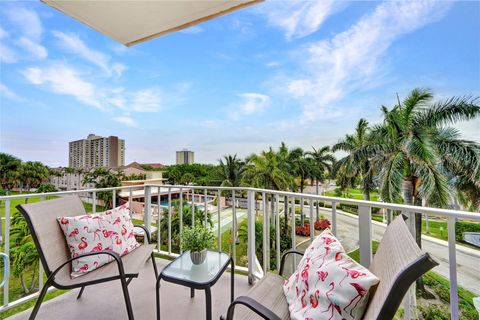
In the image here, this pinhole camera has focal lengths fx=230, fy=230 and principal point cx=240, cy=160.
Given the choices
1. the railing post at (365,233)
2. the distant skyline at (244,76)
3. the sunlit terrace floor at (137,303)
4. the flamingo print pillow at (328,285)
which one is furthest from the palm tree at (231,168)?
the flamingo print pillow at (328,285)

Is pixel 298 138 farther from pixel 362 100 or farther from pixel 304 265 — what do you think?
pixel 304 265

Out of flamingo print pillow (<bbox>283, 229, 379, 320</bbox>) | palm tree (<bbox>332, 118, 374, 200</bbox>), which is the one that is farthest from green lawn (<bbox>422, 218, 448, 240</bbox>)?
palm tree (<bbox>332, 118, 374, 200</bbox>)

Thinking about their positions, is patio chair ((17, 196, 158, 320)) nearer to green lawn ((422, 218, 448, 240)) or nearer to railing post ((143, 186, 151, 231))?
railing post ((143, 186, 151, 231))

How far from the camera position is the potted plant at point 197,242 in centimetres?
182

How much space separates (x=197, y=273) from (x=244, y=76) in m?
19.6

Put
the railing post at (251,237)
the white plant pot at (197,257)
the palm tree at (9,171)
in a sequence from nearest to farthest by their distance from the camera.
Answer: the white plant pot at (197,257) → the railing post at (251,237) → the palm tree at (9,171)

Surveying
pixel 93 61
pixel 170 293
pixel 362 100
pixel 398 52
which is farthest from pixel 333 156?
pixel 170 293

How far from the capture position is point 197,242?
1.85m

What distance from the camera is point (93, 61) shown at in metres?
9.23

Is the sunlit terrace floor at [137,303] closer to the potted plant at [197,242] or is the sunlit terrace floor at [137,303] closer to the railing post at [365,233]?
the potted plant at [197,242]

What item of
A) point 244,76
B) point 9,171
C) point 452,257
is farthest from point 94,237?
point 9,171

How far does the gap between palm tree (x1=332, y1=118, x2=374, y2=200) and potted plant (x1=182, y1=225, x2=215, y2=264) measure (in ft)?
52.7

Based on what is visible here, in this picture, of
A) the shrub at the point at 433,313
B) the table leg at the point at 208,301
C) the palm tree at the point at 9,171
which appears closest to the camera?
the table leg at the point at 208,301

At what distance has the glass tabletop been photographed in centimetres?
161
